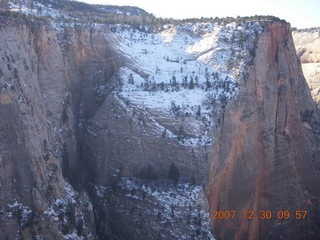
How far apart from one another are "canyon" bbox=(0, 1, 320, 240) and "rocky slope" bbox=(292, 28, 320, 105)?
19.3 m

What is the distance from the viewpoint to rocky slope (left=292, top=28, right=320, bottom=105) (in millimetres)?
58719

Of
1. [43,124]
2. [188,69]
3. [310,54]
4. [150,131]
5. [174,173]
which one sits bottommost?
[174,173]

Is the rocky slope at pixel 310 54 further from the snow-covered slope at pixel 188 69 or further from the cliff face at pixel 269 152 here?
the snow-covered slope at pixel 188 69

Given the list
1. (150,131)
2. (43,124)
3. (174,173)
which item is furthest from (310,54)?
(43,124)

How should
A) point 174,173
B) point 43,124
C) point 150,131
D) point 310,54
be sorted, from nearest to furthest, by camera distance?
1. point 43,124
2. point 174,173
3. point 150,131
4. point 310,54

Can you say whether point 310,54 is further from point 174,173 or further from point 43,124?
point 43,124

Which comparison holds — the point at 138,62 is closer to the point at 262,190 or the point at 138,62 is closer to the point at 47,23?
the point at 47,23

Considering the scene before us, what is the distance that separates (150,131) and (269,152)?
10444mm

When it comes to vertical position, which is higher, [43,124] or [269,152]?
[43,124]

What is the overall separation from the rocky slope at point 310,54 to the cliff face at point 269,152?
20.1 meters

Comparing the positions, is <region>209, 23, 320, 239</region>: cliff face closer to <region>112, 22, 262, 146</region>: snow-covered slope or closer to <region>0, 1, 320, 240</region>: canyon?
<region>0, 1, 320, 240</region>: canyon

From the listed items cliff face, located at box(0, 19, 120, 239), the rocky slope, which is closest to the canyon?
cliff face, located at box(0, 19, 120, 239)

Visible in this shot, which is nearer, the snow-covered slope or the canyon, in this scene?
the canyon

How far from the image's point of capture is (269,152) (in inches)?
1403
